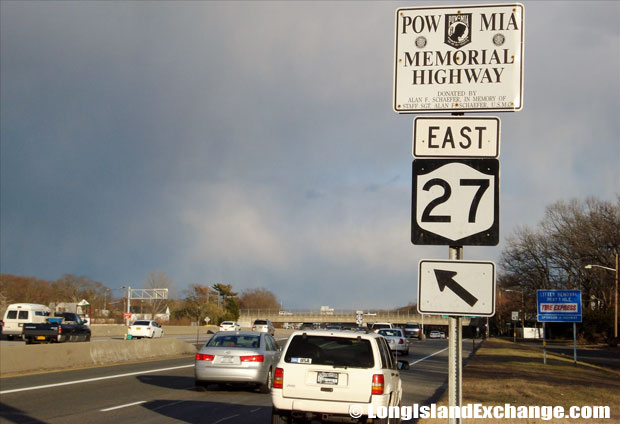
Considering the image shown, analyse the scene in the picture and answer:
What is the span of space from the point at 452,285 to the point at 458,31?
2.16m

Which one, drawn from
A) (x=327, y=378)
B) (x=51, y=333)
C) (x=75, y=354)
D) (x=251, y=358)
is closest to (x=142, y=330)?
(x=51, y=333)

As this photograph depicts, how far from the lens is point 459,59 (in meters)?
5.59

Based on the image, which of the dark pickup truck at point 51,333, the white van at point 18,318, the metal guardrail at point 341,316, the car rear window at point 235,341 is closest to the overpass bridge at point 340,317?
the metal guardrail at point 341,316

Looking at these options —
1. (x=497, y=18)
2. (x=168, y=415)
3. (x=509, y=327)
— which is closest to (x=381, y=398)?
(x=168, y=415)

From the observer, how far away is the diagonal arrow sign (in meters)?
4.94

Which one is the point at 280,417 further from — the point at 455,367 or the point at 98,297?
the point at 98,297

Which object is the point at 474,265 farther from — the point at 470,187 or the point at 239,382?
the point at 239,382

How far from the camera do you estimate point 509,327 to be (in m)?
115

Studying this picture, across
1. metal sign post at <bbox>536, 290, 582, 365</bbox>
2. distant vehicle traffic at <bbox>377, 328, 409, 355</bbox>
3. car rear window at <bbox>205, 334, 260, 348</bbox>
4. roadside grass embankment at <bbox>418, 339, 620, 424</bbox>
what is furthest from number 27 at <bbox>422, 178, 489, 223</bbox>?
distant vehicle traffic at <bbox>377, 328, 409, 355</bbox>

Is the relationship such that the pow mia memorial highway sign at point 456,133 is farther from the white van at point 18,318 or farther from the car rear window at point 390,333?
the white van at point 18,318

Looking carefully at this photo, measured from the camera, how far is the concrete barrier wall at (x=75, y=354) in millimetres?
21969

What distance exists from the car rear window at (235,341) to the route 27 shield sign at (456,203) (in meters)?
13.9

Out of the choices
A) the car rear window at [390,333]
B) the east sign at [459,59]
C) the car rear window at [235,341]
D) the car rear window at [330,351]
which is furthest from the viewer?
the car rear window at [390,333]

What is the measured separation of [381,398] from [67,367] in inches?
688
